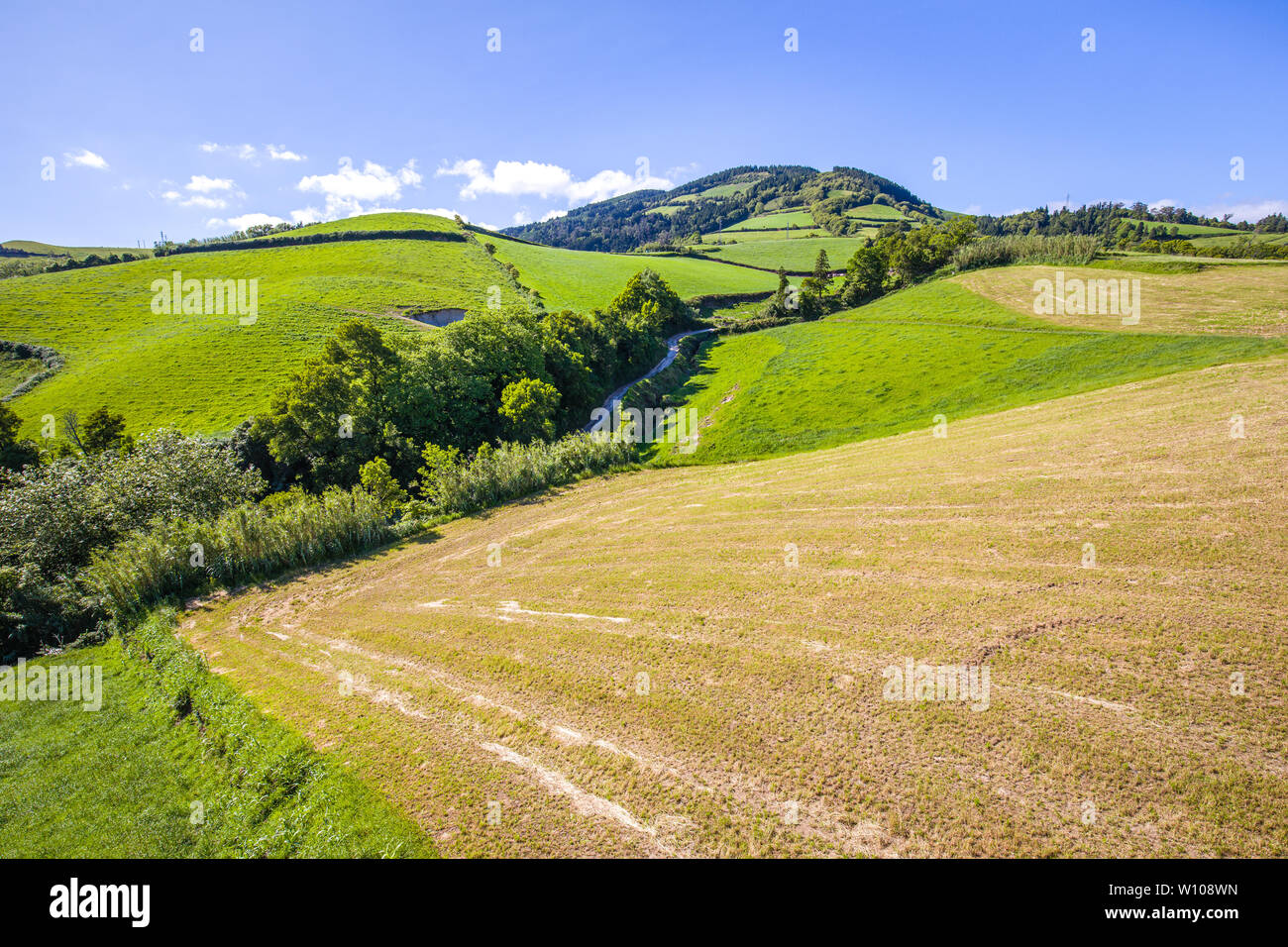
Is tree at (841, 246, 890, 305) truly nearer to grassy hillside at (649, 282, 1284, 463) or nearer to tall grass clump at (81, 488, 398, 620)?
grassy hillside at (649, 282, 1284, 463)

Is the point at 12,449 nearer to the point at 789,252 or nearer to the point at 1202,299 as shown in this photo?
the point at 1202,299

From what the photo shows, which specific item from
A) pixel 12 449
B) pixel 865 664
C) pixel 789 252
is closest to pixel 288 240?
pixel 12 449

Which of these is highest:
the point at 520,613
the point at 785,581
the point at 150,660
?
the point at 785,581

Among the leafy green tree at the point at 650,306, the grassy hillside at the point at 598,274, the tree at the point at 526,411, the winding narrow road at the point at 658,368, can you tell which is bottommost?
the tree at the point at 526,411

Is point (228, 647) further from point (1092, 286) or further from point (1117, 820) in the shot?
point (1092, 286)

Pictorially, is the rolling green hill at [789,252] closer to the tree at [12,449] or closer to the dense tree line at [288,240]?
the dense tree line at [288,240]

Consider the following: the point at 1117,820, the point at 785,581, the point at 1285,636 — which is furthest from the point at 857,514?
the point at 1117,820

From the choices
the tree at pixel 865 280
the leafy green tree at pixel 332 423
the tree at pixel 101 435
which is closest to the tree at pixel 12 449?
the tree at pixel 101 435
